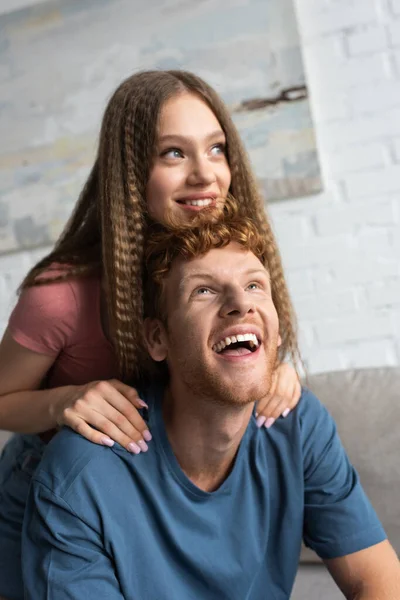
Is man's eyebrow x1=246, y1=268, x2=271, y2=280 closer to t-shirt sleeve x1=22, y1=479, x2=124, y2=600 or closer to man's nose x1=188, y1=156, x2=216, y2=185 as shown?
man's nose x1=188, y1=156, x2=216, y2=185

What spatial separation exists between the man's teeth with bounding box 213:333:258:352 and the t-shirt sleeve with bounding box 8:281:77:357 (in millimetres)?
376

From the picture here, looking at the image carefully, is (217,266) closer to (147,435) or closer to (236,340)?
(236,340)

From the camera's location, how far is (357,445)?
73.4 inches

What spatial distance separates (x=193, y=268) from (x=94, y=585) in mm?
539

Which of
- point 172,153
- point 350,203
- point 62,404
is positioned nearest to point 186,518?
point 62,404

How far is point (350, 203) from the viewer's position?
2.77m

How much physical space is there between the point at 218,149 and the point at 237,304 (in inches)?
17.5

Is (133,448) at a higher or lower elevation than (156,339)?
lower

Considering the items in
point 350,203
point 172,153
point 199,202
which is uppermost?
point 172,153

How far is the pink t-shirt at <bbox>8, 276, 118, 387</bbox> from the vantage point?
149cm

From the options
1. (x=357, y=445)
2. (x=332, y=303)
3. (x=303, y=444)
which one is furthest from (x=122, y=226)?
(x=332, y=303)

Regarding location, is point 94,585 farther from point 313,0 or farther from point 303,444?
point 313,0

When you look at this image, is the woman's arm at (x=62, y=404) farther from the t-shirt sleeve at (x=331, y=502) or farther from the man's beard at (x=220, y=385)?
the t-shirt sleeve at (x=331, y=502)

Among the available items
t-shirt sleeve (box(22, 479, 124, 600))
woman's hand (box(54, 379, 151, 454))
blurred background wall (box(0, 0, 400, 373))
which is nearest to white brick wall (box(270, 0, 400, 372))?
blurred background wall (box(0, 0, 400, 373))
